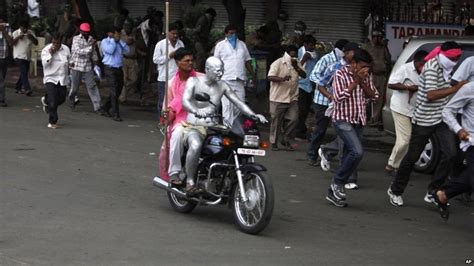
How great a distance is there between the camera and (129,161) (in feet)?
38.7

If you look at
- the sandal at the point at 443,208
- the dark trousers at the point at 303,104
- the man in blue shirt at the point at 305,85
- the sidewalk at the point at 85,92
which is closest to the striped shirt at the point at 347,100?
the sandal at the point at 443,208

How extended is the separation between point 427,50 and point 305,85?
2.57 m

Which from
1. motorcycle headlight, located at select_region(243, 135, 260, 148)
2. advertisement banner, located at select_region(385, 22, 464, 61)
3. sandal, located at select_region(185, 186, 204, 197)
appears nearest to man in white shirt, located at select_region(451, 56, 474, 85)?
motorcycle headlight, located at select_region(243, 135, 260, 148)

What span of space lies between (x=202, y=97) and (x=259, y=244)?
1.50m

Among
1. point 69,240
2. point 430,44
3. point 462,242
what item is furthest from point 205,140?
point 430,44

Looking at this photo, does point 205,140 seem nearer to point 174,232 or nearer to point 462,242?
point 174,232

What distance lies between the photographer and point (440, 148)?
9.52 metres

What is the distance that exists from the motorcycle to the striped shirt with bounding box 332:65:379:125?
1583 millimetres

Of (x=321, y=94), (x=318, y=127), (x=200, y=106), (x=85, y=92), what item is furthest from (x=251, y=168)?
(x=85, y=92)

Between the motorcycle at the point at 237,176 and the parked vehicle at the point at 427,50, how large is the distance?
13.0ft

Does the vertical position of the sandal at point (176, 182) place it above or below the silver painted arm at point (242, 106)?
below

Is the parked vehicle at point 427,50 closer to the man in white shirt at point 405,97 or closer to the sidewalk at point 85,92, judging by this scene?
the man in white shirt at point 405,97

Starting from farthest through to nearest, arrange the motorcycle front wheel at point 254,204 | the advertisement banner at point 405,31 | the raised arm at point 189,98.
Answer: the advertisement banner at point 405,31, the raised arm at point 189,98, the motorcycle front wheel at point 254,204

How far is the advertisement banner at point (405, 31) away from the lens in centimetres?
1605
